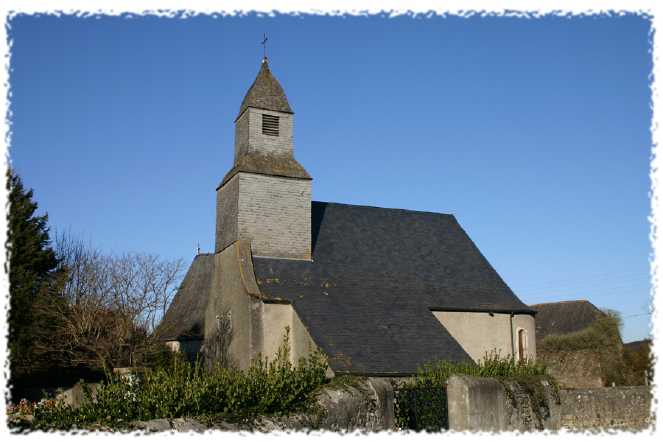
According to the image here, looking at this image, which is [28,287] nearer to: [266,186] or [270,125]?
[266,186]

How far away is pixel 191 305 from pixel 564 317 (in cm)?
2873

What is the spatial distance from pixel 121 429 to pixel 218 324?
722 inches

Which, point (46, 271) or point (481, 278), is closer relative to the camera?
point (481, 278)

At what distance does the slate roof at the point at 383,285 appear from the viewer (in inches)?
852

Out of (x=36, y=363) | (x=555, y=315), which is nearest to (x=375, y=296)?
(x=36, y=363)

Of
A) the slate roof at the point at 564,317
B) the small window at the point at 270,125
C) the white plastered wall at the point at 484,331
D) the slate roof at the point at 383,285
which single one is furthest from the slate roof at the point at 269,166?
the slate roof at the point at 564,317

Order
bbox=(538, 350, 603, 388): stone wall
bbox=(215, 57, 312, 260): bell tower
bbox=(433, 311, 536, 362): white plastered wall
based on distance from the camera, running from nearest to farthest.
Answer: bbox=(215, 57, 312, 260): bell tower
bbox=(433, 311, 536, 362): white plastered wall
bbox=(538, 350, 603, 388): stone wall

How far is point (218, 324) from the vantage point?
85.9ft

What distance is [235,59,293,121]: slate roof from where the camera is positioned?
26.4 metres

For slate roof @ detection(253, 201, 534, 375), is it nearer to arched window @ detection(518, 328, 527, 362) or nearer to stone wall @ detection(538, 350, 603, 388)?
arched window @ detection(518, 328, 527, 362)

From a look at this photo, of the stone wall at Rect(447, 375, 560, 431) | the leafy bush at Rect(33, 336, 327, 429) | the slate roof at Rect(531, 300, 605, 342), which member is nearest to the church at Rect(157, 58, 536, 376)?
the stone wall at Rect(447, 375, 560, 431)

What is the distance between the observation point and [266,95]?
1053 inches

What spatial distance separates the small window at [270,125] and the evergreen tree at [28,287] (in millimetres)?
9455

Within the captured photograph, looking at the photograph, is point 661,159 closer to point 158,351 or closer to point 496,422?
point 496,422
